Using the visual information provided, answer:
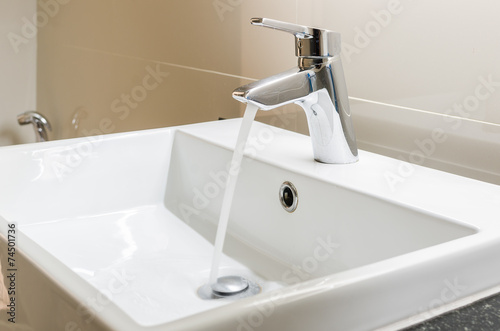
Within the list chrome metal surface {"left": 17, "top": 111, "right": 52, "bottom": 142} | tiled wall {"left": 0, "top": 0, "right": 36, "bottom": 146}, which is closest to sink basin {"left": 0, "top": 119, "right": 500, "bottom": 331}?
chrome metal surface {"left": 17, "top": 111, "right": 52, "bottom": 142}

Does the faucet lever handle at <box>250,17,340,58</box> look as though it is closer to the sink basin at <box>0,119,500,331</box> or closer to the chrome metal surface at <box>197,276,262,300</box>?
the sink basin at <box>0,119,500,331</box>

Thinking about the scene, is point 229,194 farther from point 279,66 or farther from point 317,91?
point 279,66

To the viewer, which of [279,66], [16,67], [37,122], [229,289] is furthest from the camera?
[16,67]

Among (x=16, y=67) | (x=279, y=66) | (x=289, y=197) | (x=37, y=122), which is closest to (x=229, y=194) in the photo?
(x=289, y=197)

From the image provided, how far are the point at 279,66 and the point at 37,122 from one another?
0.92 metres

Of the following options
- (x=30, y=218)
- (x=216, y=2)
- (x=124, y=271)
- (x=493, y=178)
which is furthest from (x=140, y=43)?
(x=493, y=178)

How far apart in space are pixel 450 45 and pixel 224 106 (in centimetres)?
53

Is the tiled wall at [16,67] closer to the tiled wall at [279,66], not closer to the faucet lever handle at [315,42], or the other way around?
the tiled wall at [279,66]

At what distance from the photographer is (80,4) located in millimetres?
1664

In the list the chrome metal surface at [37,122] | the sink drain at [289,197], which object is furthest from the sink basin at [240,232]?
the chrome metal surface at [37,122]

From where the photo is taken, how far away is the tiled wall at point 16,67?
1844mm

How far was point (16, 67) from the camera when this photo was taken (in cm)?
188

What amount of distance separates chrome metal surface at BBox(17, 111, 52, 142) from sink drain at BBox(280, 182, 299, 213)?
110 cm

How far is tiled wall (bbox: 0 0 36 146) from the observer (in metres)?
1.84
